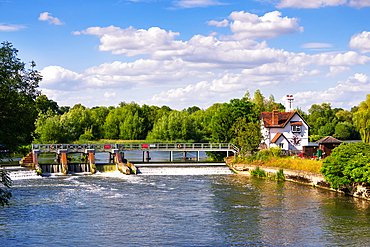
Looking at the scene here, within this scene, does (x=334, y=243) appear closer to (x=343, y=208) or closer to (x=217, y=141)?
(x=343, y=208)

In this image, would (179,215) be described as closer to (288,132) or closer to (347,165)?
(347,165)

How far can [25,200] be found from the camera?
33.6 meters

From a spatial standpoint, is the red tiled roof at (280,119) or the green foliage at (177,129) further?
the green foliage at (177,129)

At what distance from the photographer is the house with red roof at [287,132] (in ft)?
204

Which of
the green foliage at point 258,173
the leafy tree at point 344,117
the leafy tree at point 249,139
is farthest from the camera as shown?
the leafy tree at point 344,117

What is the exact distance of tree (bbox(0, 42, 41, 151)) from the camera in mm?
15961

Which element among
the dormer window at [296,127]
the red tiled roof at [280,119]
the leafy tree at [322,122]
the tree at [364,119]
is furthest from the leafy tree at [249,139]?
the leafy tree at [322,122]

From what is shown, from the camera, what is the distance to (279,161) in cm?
4925

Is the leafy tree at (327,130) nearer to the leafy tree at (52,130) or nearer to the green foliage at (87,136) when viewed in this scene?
the green foliage at (87,136)

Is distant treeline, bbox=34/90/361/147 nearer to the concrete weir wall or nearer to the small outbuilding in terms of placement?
the concrete weir wall

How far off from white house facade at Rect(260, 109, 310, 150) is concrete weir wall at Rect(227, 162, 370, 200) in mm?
11447

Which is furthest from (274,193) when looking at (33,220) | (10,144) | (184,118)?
(184,118)

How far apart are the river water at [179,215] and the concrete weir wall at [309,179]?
1.14m

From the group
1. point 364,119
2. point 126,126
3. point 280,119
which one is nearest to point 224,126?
point 280,119
